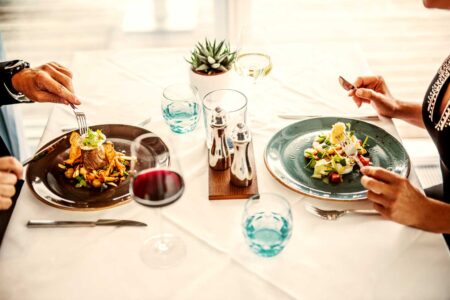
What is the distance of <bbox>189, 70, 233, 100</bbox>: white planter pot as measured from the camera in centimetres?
148

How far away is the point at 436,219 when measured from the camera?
108 centimetres

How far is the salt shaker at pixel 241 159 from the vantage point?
45.8 inches

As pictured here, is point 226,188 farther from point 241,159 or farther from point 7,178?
point 7,178

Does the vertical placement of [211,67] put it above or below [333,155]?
above

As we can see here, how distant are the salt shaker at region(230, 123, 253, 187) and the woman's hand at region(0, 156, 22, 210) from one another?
20.7 inches

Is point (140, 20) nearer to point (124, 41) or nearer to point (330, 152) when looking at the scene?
point (124, 41)

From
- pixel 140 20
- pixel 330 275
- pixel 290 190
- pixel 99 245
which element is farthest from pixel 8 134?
pixel 330 275

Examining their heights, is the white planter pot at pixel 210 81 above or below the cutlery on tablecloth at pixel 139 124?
above

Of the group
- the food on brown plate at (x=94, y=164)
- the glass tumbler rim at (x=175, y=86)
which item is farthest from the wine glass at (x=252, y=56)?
the food on brown plate at (x=94, y=164)

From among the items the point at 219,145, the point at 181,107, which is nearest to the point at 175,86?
the point at 181,107

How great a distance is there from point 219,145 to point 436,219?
0.55 meters

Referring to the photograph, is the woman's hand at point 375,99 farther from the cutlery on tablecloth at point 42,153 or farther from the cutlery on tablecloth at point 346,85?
the cutlery on tablecloth at point 42,153

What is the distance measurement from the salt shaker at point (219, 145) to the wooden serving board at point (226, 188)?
22mm

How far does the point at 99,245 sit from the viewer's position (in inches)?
42.8
